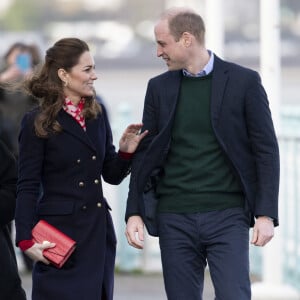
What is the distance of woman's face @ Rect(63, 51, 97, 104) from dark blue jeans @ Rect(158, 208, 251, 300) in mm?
681

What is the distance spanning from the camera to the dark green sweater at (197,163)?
5785mm

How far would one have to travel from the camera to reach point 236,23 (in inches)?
1597

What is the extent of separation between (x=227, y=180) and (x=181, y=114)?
34 cm

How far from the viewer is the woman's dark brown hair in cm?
602

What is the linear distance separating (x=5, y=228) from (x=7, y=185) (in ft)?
0.62

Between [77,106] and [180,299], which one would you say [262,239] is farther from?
[77,106]

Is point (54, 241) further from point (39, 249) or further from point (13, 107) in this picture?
point (13, 107)

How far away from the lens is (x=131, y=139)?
6.09 m

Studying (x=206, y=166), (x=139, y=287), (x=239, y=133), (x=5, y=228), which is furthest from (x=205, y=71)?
(x=139, y=287)

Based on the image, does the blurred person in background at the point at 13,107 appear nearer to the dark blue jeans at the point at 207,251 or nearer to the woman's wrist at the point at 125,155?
the woman's wrist at the point at 125,155

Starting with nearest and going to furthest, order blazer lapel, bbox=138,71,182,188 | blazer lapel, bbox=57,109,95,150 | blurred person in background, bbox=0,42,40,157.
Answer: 1. blazer lapel, bbox=138,71,182,188
2. blazer lapel, bbox=57,109,95,150
3. blurred person in background, bbox=0,42,40,157

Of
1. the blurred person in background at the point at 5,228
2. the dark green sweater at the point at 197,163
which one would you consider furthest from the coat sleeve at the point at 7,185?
the dark green sweater at the point at 197,163

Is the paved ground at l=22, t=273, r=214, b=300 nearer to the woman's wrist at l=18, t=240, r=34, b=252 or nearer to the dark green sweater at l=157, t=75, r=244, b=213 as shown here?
the woman's wrist at l=18, t=240, r=34, b=252

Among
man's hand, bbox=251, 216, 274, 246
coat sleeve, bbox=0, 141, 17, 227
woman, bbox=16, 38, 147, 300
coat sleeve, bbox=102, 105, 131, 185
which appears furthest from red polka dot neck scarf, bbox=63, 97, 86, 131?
man's hand, bbox=251, 216, 274, 246
